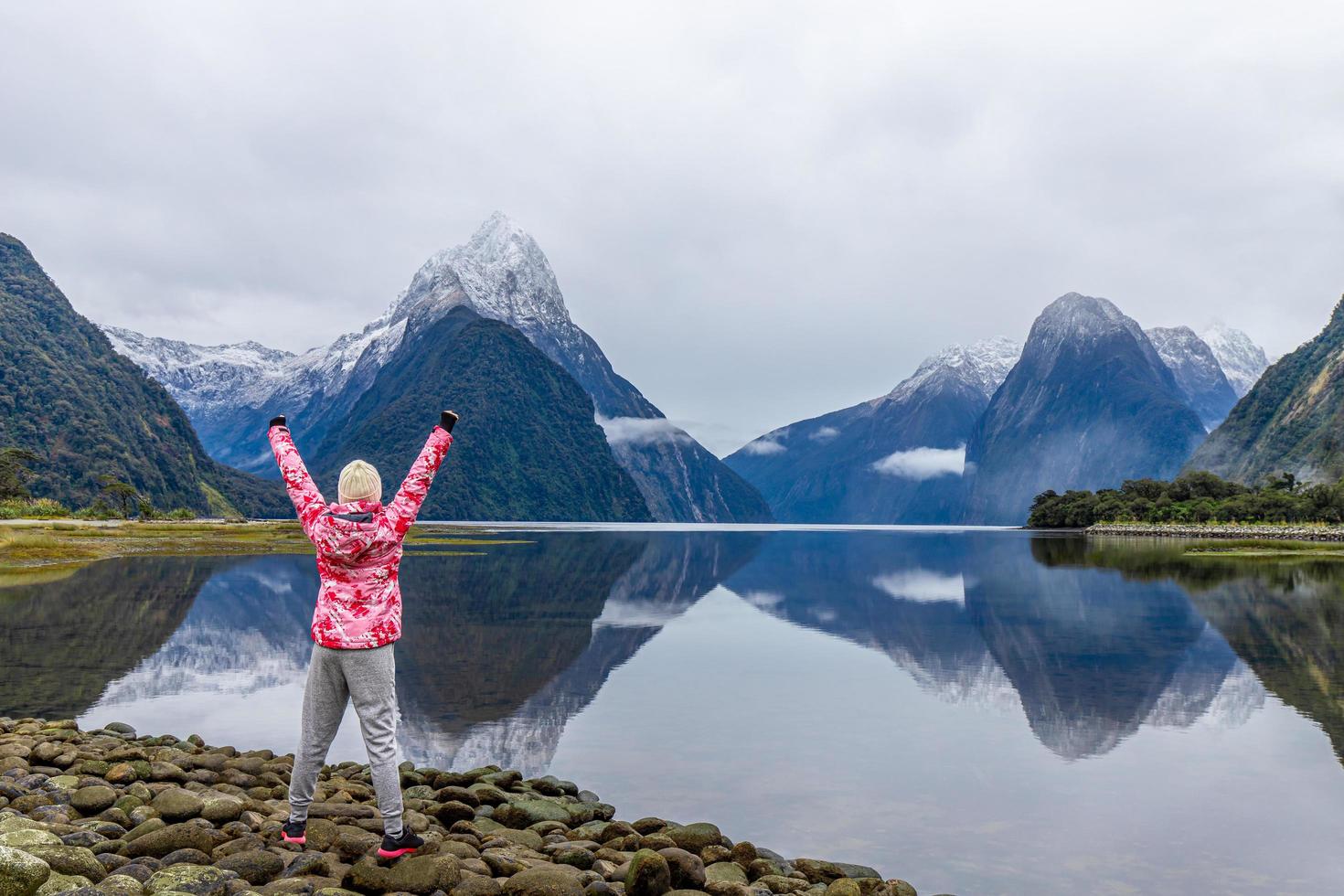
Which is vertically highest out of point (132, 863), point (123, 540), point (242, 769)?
point (123, 540)

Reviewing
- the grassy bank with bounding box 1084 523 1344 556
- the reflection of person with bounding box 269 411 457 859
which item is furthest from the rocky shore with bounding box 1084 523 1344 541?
the reflection of person with bounding box 269 411 457 859

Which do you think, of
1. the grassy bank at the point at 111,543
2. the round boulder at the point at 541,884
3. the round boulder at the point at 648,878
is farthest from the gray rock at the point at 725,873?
the grassy bank at the point at 111,543

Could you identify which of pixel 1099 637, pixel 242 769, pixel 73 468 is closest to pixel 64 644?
pixel 242 769

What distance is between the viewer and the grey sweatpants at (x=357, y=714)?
8930 mm

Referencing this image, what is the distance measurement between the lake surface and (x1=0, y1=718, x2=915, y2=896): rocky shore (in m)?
1.51

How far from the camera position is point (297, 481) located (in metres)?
9.38

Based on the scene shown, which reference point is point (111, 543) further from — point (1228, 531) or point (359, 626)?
point (1228, 531)

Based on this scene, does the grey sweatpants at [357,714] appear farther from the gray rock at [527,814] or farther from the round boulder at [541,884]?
the gray rock at [527,814]

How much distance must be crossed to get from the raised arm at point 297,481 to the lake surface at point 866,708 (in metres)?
6.32

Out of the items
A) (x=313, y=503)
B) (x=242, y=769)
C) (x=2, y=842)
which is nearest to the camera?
(x=2, y=842)

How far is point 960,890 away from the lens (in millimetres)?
9938

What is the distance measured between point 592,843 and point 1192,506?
189 meters

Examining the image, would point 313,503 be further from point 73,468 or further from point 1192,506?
point 73,468

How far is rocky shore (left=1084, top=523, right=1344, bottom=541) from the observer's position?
116706 mm
